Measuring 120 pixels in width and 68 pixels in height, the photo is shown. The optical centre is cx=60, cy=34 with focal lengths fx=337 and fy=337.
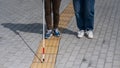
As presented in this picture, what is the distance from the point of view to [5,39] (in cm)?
718

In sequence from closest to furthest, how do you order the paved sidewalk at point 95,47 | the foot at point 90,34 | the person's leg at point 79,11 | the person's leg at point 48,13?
the paved sidewalk at point 95,47, the person's leg at point 48,13, the person's leg at point 79,11, the foot at point 90,34

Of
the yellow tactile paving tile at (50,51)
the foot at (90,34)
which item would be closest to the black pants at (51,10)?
the yellow tactile paving tile at (50,51)

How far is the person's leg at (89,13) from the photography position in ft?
22.3

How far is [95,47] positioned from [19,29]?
210 cm

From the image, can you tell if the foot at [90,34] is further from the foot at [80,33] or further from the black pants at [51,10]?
the black pants at [51,10]

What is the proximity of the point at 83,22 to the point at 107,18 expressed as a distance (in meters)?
1.57

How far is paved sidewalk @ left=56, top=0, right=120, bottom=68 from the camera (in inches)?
229

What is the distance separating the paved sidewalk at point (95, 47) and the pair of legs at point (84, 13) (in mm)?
271

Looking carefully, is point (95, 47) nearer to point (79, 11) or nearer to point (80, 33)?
point (80, 33)

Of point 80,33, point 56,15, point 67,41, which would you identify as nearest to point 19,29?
point 56,15

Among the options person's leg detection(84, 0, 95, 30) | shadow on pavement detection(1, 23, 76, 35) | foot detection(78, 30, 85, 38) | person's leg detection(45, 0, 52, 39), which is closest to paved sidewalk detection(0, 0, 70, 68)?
shadow on pavement detection(1, 23, 76, 35)

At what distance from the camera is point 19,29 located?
780 cm

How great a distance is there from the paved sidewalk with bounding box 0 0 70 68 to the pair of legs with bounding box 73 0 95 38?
94cm

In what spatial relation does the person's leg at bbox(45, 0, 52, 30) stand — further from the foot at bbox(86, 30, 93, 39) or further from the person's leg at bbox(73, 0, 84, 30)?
the foot at bbox(86, 30, 93, 39)
